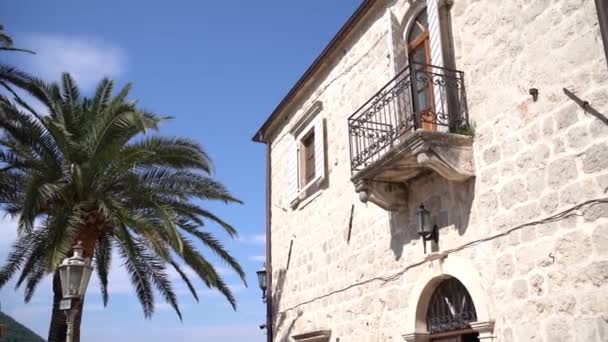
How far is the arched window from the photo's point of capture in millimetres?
7039

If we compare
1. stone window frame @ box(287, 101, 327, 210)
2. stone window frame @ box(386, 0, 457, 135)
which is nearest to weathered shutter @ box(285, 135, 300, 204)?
stone window frame @ box(287, 101, 327, 210)

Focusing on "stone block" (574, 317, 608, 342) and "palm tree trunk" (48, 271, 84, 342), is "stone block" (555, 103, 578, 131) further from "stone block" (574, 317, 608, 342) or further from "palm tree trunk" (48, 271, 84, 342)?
"palm tree trunk" (48, 271, 84, 342)

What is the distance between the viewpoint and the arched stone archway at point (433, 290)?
6.47 metres

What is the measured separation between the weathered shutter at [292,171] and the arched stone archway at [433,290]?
4770mm

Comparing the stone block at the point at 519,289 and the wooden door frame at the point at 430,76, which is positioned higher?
the wooden door frame at the point at 430,76

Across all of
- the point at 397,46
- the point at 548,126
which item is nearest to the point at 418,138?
the point at 548,126

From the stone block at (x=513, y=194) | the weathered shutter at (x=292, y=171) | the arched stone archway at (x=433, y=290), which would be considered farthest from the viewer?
the weathered shutter at (x=292, y=171)

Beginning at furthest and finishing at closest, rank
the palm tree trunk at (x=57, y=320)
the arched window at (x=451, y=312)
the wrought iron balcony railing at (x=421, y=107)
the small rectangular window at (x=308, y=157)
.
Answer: the small rectangular window at (x=308, y=157)
the palm tree trunk at (x=57, y=320)
the wrought iron balcony railing at (x=421, y=107)
the arched window at (x=451, y=312)

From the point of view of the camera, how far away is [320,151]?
11109 millimetres

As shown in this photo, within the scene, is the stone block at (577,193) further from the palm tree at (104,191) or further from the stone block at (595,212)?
the palm tree at (104,191)

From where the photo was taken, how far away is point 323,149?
11039 mm

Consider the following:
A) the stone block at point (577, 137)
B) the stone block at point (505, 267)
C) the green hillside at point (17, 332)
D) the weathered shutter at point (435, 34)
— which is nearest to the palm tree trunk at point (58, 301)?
the weathered shutter at point (435, 34)

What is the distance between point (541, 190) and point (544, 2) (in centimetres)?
181

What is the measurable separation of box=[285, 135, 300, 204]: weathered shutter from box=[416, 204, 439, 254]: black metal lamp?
4.74 m
